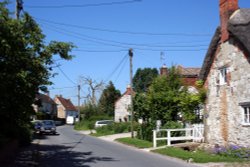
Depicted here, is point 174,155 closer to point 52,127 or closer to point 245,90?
point 245,90

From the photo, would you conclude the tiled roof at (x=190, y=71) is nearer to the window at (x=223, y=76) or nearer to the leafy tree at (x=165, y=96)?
the leafy tree at (x=165, y=96)

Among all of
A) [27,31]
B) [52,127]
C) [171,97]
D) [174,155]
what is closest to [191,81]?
[171,97]

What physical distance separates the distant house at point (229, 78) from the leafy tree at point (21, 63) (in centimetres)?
851

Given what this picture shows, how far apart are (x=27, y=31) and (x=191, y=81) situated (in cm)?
2697

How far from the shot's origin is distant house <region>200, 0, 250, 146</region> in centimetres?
1939

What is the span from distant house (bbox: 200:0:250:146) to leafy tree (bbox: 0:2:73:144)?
851cm

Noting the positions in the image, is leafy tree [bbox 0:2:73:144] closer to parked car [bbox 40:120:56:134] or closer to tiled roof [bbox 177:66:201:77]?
parked car [bbox 40:120:56:134]

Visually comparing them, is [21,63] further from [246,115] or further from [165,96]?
[165,96]

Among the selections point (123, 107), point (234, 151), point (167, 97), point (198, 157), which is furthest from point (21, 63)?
point (123, 107)

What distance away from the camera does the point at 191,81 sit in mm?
42125

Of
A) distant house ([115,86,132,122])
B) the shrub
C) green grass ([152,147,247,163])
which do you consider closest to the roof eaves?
the shrub

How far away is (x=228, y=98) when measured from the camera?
68.8ft

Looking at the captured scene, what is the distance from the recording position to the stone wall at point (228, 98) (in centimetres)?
1947

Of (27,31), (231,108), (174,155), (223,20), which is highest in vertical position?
(223,20)
